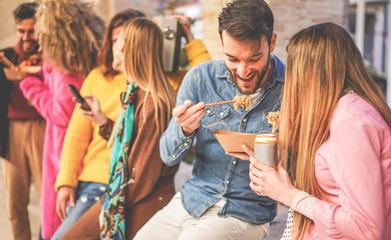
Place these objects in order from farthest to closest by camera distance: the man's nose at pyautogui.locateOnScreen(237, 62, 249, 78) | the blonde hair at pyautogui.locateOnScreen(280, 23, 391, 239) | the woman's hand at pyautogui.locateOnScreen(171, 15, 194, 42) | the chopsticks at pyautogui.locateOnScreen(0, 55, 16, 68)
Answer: the chopsticks at pyautogui.locateOnScreen(0, 55, 16, 68) → the woman's hand at pyautogui.locateOnScreen(171, 15, 194, 42) → the man's nose at pyautogui.locateOnScreen(237, 62, 249, 78) → the blonde hair at pyautogui.locateOnScreen(280, 23, 391, 239)

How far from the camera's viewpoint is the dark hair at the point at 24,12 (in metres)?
3.93

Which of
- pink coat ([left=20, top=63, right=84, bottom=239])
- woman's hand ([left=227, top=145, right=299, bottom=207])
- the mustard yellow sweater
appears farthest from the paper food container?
pink coat ([left=20, top=63, right=84, bottom=239])

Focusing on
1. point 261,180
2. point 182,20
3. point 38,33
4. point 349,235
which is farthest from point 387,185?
point 38,33

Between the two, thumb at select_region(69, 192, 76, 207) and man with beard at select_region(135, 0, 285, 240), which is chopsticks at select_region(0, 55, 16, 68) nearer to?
thumb at select_region(69, 192, 76, 207)

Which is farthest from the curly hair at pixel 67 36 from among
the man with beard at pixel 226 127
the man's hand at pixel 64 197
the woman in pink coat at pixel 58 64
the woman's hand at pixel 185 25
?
the man with beard at pixel 226 127

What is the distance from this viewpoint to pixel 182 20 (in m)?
3.28

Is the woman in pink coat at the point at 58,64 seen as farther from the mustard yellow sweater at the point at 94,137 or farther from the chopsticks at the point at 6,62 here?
the chopsticks at the point at 6,62

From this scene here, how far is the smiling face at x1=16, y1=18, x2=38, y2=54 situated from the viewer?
395 cm

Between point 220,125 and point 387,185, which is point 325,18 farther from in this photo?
point 387,185

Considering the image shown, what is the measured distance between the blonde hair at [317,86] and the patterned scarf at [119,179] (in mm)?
1196

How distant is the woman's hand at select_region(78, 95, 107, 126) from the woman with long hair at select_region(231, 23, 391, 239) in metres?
1.49

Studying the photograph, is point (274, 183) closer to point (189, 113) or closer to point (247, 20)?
point (189, 113)

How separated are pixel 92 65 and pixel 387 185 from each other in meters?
2.71

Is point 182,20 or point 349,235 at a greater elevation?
point 182,20
